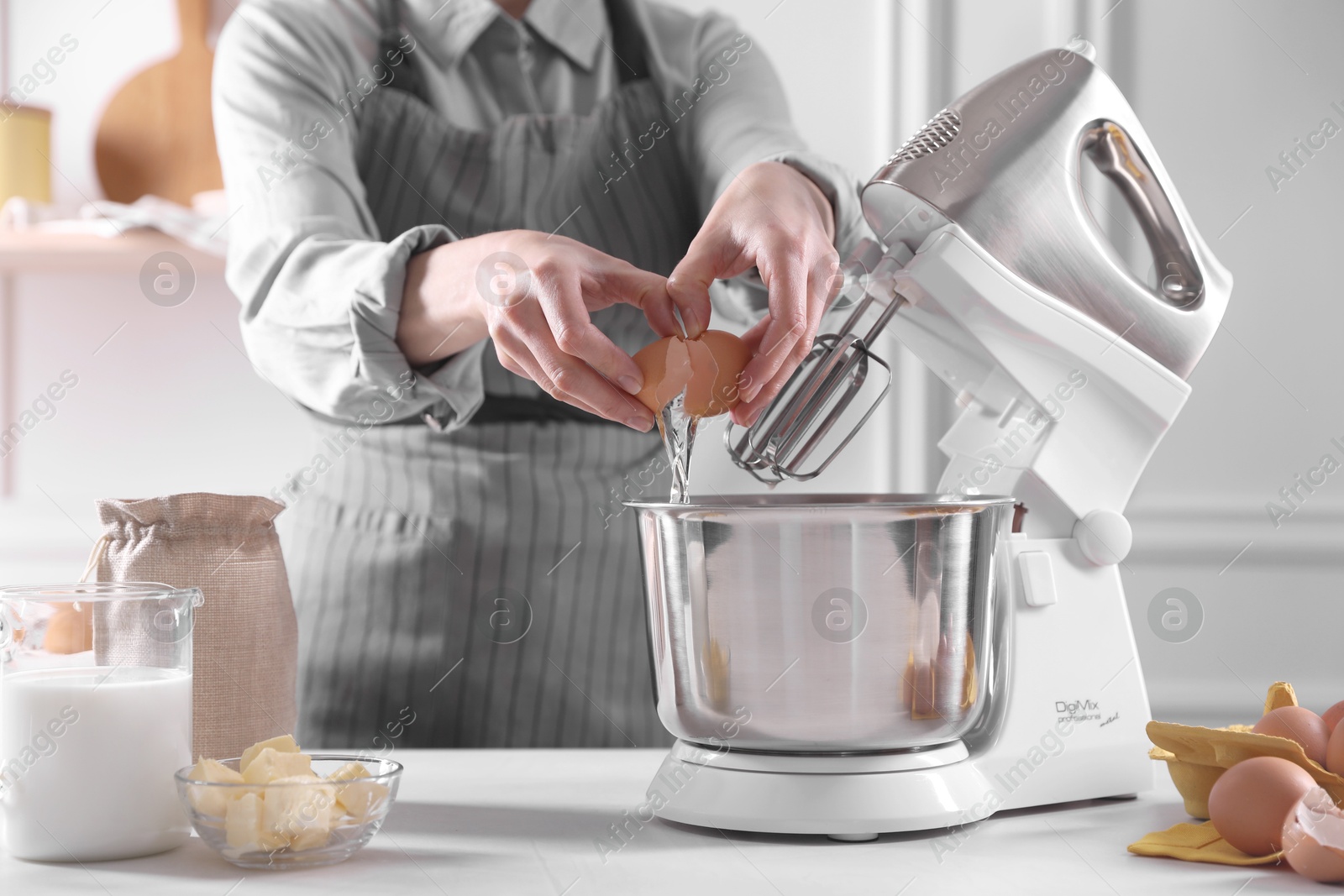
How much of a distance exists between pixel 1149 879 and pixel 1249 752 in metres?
0.10

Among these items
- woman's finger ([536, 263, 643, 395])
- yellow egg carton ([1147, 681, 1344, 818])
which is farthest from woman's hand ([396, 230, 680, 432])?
yellow egg carton ([1147, 681, 1344, 818])

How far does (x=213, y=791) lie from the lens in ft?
1.63

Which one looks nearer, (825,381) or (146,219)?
(825,381)

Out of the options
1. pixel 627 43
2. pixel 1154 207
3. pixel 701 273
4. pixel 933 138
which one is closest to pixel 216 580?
pixel 701 273

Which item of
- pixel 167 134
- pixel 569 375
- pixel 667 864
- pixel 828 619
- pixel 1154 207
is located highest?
pixel 167 134

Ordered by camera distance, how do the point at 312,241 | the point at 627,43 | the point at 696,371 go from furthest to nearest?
1. the point at 627,43
2. the point at 312,241
3. the point at 696,371

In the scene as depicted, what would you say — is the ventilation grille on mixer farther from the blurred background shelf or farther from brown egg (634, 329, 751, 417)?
the blurred background shelf

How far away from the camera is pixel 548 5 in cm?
114

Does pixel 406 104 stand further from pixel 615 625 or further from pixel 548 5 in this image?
pixel 615 625

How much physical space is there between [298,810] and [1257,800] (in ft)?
1.47

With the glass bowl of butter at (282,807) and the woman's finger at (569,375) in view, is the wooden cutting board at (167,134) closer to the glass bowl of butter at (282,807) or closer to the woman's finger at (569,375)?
the woman's finger at (569,375)

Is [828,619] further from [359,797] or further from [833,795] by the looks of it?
[359,797]

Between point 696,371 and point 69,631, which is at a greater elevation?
point 696,371

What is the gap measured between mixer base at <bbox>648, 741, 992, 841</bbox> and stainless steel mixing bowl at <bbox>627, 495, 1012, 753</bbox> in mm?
10
